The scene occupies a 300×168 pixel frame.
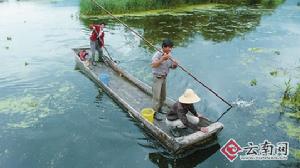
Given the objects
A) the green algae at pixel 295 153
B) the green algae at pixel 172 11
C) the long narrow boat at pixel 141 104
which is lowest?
Result: the green algae at pixel 295 153

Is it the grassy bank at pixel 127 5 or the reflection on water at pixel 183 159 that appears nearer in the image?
the reflection on water at pixel 183 159

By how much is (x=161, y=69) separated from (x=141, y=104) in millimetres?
2021

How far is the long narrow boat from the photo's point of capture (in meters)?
7.09

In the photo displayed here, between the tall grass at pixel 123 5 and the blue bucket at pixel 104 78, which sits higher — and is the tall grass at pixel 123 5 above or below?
above

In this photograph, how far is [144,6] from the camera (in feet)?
82.9

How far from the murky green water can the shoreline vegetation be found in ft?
5.30

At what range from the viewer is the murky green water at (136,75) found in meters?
7.68

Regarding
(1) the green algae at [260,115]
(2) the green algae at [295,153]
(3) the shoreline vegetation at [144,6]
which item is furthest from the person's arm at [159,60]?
(3) the shoreline vegetation at [144,6]

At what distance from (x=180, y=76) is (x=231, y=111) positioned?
128 inches

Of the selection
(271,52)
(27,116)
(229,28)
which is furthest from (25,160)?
(229,28)

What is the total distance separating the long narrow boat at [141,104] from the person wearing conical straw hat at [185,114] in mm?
226

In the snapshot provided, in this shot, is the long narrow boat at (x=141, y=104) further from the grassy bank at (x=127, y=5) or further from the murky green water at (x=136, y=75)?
the grassy bank at (x=127, y=5)

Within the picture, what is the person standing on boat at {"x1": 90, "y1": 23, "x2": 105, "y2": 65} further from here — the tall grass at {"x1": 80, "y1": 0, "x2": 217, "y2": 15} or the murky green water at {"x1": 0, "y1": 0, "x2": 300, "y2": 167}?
the tall grass at {"x1": 80, "y1": 0, "x2": 217, "y2": 15}

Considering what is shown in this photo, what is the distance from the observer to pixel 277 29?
64.2 ft
